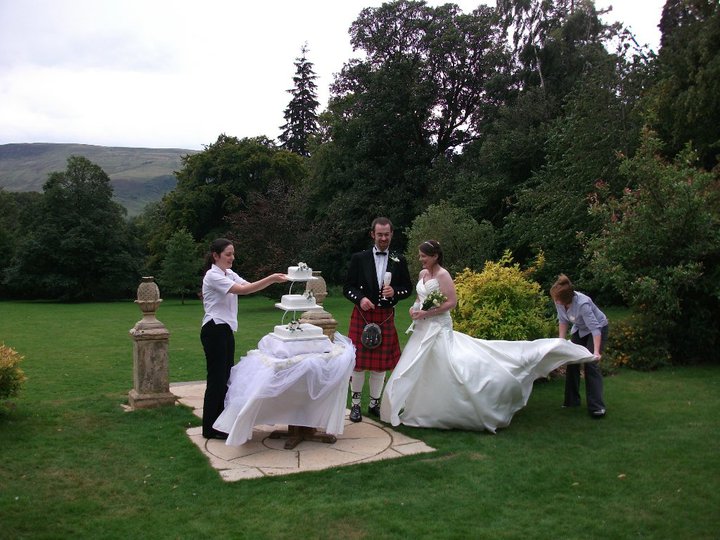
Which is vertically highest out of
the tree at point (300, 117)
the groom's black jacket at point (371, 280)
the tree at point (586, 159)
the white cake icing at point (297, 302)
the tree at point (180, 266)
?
the tree at point (300, 117)

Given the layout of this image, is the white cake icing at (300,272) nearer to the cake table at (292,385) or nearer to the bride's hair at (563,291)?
the cake table at (292,385)

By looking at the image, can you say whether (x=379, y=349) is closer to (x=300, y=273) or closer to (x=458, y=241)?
(x=300, y=273)

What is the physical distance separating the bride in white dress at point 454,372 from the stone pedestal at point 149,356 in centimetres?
283

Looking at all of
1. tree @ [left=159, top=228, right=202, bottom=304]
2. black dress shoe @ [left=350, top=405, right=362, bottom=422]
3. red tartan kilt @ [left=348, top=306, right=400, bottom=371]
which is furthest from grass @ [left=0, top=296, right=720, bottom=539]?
tree @ [left=159, top=228, right=202, bottom=304]

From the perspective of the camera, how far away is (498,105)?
2945 centimetres

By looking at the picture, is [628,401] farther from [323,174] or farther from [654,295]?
[323,174]

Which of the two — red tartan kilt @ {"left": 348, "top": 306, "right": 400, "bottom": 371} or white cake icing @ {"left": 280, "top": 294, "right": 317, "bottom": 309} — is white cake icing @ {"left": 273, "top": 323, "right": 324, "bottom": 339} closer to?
white cake icing @ {"left": 280, "top": 294, "right": 317, "bottom": 309}

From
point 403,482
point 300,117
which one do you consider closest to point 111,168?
point 300,117

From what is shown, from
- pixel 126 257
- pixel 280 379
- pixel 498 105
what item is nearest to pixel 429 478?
pixel 280 379

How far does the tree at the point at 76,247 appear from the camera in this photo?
1519 inches

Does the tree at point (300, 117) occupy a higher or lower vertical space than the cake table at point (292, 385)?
higher

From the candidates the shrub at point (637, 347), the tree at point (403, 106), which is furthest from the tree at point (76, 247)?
the shrub at point (637, 347)

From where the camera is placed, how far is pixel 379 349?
23.9 ft

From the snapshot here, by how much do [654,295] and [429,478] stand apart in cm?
634
